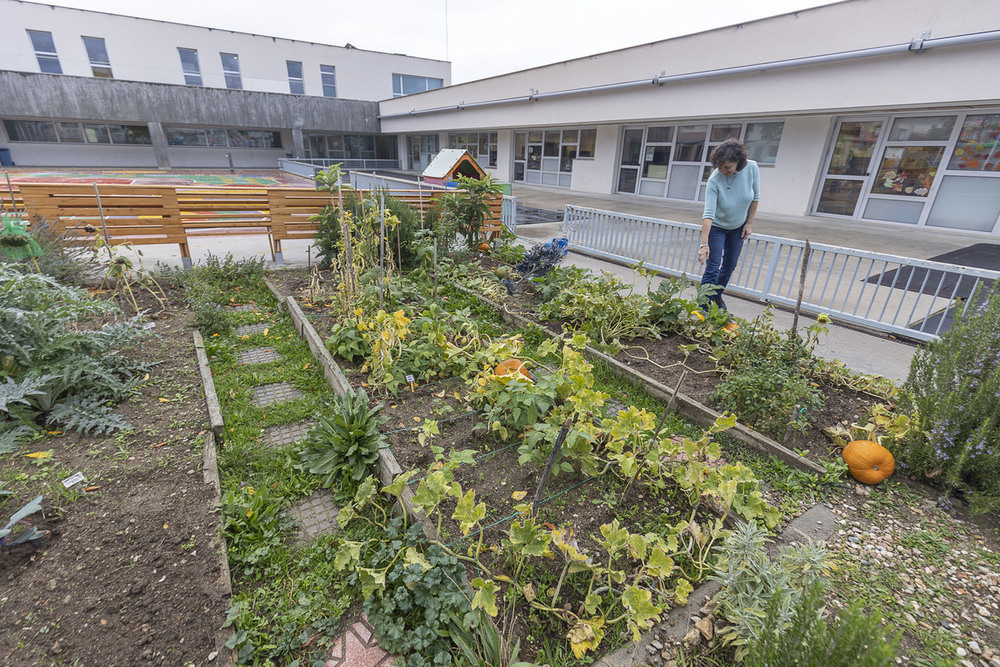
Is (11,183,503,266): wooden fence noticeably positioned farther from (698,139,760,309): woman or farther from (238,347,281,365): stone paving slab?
(698,139,760,309): woman

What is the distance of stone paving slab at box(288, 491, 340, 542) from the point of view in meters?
2.28

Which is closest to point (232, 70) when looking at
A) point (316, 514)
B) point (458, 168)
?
point (458, 168)

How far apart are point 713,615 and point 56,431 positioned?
3.73 meters

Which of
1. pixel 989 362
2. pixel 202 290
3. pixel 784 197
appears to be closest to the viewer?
pixel 989 362

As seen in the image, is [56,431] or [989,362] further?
[56,431]

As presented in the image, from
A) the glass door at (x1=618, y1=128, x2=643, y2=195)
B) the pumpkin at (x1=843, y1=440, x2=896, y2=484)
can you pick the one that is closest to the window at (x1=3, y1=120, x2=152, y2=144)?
the glass door at (x1=618, y1=128, x2=643, y2=195)

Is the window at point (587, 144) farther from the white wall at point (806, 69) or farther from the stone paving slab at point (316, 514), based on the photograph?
the stone paving slab at point (316, 514)

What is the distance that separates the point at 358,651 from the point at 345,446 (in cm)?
112

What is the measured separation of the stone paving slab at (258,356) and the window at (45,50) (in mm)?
31252

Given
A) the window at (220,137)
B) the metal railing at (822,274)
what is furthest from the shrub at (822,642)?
the window at (220,137)

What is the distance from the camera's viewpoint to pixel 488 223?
24.5ft

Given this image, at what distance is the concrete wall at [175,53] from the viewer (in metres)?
22.3

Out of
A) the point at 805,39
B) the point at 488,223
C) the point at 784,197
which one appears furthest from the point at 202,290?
the point at 784,197

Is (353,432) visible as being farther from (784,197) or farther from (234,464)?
(784,197)
